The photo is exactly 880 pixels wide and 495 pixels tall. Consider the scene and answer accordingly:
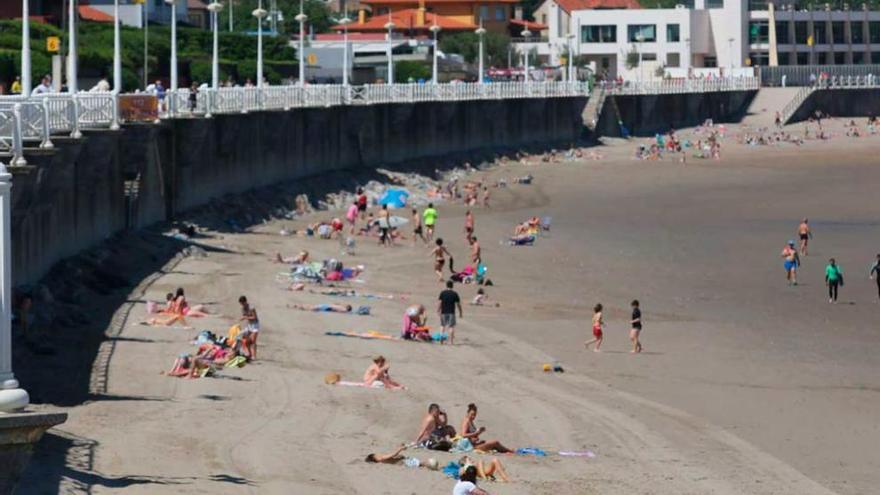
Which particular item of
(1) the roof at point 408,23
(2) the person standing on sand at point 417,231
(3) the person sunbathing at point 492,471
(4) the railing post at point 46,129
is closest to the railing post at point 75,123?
(4) the railing post at point 46,129

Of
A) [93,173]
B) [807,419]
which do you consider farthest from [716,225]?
[807,419]

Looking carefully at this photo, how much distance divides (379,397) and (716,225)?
998 inches

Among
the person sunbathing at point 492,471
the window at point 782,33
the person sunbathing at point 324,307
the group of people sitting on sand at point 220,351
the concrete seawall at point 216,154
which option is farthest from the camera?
the window at point 782,33

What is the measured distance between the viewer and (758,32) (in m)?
104

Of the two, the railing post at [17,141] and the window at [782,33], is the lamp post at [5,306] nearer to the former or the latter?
the railing post at [17,141]

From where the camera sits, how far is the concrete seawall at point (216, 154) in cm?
2722

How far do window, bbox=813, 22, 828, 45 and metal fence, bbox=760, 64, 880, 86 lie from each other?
10.1 m

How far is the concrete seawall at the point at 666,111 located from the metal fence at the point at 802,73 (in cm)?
421

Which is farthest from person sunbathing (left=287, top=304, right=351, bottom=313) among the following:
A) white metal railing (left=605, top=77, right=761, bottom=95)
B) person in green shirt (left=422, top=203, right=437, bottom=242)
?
white metal railing (left=605, top=77, right=761, bottom=95)

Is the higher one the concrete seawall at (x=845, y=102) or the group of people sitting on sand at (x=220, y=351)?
the concrete seawall at (x=845, y=102)

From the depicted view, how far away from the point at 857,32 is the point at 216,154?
7194 cm

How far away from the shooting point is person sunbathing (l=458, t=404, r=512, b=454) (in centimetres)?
1820

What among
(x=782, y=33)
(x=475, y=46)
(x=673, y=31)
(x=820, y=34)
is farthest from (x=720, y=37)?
(x=475, y=46)

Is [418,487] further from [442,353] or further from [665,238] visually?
[665,238]
